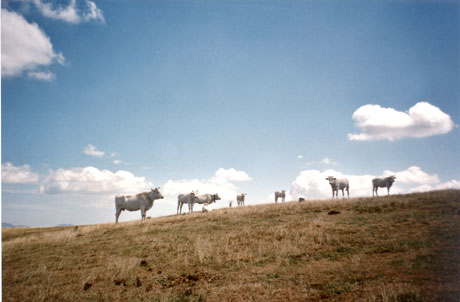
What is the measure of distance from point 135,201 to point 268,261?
21.7 m

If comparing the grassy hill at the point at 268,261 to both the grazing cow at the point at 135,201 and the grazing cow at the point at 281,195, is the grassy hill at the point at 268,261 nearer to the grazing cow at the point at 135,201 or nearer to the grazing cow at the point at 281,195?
the grazing cow at the point at 135,201

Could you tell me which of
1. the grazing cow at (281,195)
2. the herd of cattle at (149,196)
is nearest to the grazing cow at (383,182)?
the herd of cattle at (149,196)

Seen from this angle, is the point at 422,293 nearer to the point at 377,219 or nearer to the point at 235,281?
the point at 235,281

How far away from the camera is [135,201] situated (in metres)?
29.6

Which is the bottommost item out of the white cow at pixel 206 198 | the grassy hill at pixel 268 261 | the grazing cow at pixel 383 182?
the grassy hill at pixel 268 261

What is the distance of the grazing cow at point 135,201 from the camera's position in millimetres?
29469

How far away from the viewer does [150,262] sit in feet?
42.0

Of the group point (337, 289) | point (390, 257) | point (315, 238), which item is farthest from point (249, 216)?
point (337, 289)

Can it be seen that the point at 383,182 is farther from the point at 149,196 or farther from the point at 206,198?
the point at 149,196

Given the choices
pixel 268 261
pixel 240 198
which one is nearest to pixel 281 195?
pixel 240 198

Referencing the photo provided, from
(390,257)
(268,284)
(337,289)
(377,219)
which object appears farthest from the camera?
(377,219)

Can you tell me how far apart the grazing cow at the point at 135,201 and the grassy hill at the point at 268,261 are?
1014 cm

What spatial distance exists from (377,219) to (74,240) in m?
19.7

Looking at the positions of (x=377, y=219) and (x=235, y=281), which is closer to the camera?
(x=235, y=281)
